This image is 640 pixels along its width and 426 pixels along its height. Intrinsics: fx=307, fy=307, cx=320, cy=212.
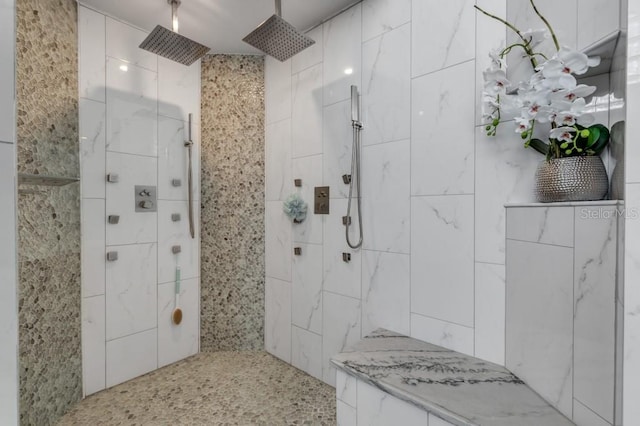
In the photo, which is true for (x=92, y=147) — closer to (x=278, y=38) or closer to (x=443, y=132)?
(x=278, y=38)

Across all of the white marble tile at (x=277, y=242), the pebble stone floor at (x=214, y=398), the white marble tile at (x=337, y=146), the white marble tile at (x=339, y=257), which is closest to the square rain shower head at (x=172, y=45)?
the white marble tile at (x=337, y=146)

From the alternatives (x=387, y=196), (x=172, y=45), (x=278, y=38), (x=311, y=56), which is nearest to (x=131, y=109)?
(x=172, y=45)

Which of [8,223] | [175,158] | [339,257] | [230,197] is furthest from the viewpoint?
[230,197]

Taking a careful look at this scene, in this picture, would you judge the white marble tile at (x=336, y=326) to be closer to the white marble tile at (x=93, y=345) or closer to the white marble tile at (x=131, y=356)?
the white marble tile at (x=131, y=356)

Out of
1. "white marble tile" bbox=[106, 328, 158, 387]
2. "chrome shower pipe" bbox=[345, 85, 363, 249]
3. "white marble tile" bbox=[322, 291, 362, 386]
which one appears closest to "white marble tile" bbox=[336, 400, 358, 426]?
"white marble tile" bbox=[322, 291, 362, 386]

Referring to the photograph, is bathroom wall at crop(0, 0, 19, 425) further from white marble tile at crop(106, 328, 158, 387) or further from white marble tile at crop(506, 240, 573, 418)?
white marble tile at crop(106, 328, 158, 387)

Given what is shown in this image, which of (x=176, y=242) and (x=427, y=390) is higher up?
(x=176, y=242)

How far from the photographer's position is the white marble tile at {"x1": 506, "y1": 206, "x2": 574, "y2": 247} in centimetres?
102

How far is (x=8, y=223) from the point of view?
366mm

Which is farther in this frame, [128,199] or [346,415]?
[128,199]

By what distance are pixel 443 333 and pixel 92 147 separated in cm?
221

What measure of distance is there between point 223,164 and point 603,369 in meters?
2.34

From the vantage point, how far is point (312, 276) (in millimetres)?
2084

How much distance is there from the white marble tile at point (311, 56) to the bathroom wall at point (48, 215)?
4.27 feet
